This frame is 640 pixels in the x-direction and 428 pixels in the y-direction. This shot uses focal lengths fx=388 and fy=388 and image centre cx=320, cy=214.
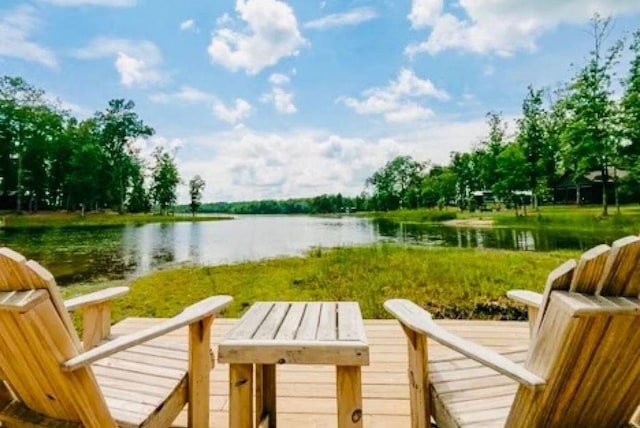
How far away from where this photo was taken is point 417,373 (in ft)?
5.22

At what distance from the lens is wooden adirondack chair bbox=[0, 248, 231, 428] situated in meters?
1.05

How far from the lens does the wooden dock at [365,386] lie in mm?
2066

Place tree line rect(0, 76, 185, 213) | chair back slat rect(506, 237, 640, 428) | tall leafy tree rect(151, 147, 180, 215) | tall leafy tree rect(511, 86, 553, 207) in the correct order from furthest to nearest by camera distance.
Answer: tall leafy tree rect(151, 147, 180, 215)
tree line rect(0, 76, 185, 213)
tall leafy tree rect(511, 86, 553, 207)
chair back slat rect(506, 237, 640, 428)

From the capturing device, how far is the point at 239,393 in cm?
154

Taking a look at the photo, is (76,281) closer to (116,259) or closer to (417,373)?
(116,259)

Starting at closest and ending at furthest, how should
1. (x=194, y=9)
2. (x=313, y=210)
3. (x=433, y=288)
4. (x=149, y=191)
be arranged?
(x=433, y=288), (x=194, y=9), (x=149, y=191), (x=313, y=210)

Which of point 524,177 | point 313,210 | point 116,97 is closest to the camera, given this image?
point 524,177

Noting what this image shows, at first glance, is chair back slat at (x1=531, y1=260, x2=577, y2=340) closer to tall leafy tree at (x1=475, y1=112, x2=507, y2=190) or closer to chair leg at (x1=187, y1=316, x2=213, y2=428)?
chair leg at (x1=187, y1=316, x2=213, y2=428)

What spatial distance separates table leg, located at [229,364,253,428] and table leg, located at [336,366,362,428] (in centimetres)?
37

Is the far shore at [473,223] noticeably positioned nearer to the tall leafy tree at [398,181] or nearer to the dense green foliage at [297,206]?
the tall leafy tree at [398,181]

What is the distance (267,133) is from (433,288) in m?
25.3

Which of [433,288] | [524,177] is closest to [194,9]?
[433,288]

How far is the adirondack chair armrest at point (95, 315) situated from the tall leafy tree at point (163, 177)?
5305cm

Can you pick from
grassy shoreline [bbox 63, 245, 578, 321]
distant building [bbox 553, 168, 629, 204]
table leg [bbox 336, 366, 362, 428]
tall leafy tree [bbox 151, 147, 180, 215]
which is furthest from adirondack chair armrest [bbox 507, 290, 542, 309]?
tall leafy tree [bbox 151, 147, 180, 215]
